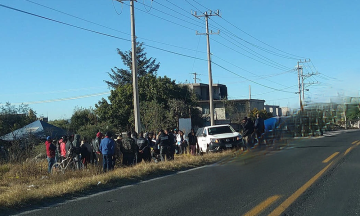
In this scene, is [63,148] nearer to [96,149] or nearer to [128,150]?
[96,149]

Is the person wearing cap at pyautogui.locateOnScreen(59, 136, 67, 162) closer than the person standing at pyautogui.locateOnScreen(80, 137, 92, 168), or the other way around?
the person standing at pyautogui.locateOnScreen(80, 137, 92, 168)

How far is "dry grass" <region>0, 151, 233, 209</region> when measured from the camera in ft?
28.8

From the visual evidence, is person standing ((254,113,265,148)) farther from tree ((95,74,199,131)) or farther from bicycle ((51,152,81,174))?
tree ((95,74,199,131))

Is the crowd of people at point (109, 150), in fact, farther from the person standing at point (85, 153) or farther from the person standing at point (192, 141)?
the person standing at point (192, 141)

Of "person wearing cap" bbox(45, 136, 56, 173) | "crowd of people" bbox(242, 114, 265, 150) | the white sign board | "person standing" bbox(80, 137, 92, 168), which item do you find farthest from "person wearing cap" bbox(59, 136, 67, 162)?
Answer: the white sign board

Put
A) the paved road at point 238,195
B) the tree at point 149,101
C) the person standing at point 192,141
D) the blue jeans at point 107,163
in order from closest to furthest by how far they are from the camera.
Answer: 1. the paved road at point 238,195
2. the blue jeans at point 107,163
3. the person standing at point 192,141
4. the tree at point 149,101

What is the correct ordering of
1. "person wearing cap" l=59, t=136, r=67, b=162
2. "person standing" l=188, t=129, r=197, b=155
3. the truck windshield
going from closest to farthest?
"person wearing cap" l=59, t=136, r=67, b=162 → "person standing" l=188, t=129, r=197, b=155 → the truck windshield

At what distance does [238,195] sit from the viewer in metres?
8.42

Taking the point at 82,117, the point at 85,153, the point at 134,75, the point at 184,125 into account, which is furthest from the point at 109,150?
the point at 82,117

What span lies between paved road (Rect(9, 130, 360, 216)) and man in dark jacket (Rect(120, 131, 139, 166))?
143 inches

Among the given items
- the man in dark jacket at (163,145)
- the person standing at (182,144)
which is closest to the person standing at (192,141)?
the person standing at (182,144)

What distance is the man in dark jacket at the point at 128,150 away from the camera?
15242 millimetres

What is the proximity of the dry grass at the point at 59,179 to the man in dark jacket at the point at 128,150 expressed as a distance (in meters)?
1.89

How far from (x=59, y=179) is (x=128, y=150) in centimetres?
396
